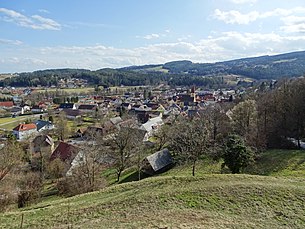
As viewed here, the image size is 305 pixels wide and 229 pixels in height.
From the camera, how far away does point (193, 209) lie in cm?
1371

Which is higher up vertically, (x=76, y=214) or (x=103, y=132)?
(x=76, y=214)

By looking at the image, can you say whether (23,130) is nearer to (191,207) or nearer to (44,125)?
(44,125)

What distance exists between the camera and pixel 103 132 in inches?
2119

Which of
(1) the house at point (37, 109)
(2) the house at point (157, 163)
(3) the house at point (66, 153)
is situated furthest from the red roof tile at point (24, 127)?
(2) the house at point (157, 163)

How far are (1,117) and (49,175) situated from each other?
67.7 meters

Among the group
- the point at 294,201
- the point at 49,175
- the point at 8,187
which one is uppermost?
the point at 294,201

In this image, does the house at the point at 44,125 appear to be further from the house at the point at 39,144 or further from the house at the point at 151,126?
the house at the point at 151,126

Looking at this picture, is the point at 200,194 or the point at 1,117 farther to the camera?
the point at 1,117

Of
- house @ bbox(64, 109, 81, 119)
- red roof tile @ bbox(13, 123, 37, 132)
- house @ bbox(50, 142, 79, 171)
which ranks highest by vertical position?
house @ bbox(50, 142, 79, 171)

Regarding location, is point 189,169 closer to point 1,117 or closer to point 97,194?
point 97,194

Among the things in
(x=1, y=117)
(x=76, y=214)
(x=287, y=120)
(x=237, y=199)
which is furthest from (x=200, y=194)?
(x=1, y=117)

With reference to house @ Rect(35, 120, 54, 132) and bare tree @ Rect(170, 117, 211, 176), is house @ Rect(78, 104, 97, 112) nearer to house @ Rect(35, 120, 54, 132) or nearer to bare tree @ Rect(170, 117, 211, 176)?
house @ Rect(35, 120, 54, 132)

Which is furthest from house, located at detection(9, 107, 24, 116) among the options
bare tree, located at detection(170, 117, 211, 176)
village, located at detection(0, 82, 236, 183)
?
bare tree, located at detection(170, 117, 211, 176)

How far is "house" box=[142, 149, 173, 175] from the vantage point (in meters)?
32.1
